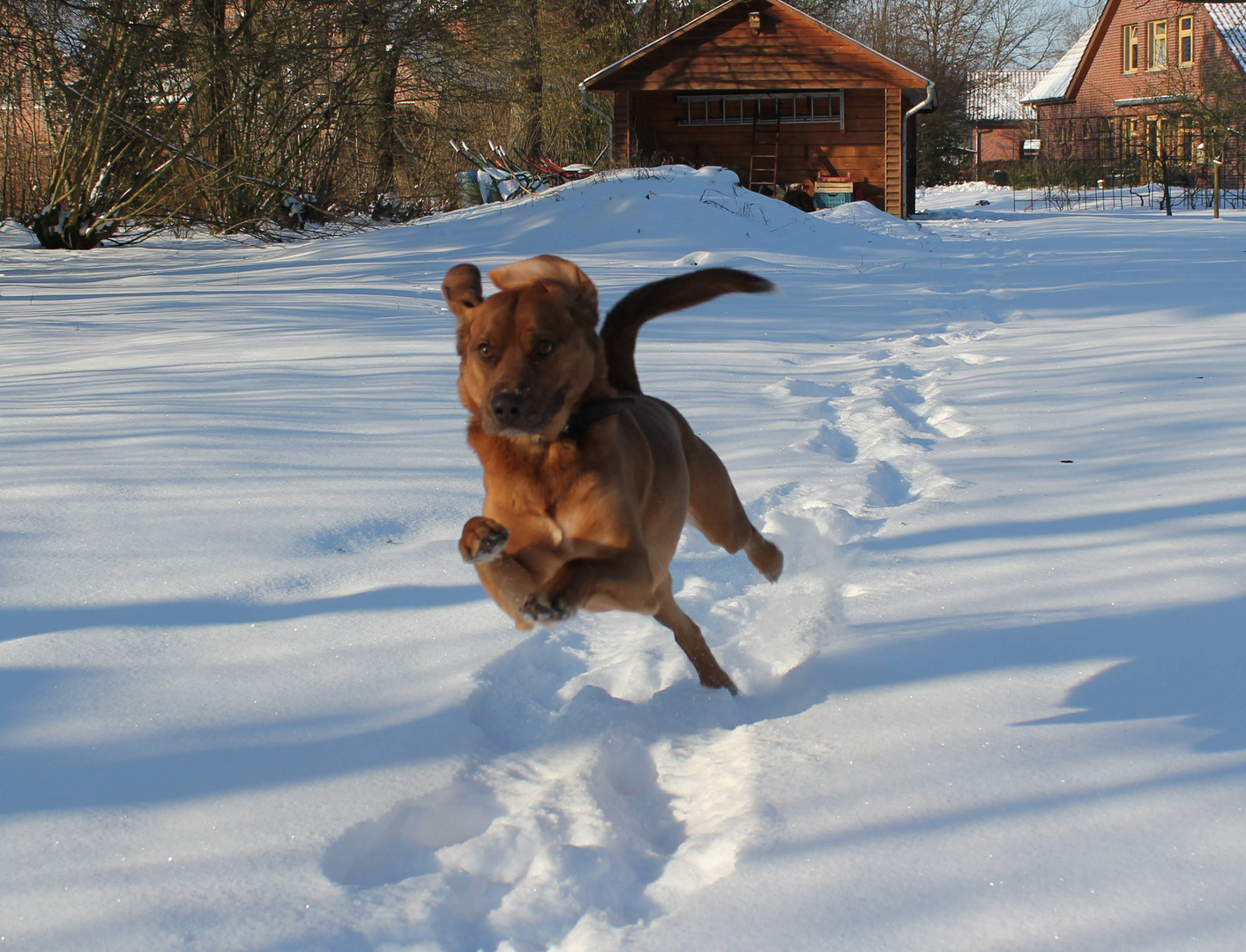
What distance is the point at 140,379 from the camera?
22.6ft

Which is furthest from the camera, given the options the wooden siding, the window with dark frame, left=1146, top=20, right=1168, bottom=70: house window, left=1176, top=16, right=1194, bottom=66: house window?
left=1146, top=20, right=1168, bottom=70: house window

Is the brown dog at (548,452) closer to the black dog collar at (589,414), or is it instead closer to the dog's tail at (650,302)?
the black dog collar at (589,414)

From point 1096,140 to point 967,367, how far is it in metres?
33.0

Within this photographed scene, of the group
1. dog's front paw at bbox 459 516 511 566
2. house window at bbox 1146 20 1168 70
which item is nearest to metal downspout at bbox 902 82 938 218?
house window at bbox 1146 20 1168 70

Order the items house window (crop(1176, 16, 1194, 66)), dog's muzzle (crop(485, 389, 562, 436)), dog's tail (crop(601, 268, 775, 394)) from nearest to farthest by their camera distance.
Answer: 1. dog's muzzle (crop(485, 389, 562, 436))
2. dog's tail (crop(601, 268, 775, 394))
3. house window (crop(1176, 16, 1194, 66))

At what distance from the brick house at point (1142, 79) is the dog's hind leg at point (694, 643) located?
31342 mm

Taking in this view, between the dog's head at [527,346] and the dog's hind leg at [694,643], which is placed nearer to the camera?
the dog's head at [527,346]

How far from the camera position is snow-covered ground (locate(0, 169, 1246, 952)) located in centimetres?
214

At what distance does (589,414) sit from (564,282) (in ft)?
1.27

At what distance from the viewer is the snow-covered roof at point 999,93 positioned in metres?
57.7

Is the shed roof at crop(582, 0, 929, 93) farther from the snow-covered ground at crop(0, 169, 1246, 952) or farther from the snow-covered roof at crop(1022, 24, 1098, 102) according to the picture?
the snow-covered roof at crop(1022, 24, 1098, 102)

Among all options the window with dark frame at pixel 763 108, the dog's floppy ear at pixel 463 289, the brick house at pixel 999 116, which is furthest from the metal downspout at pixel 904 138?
the brick house at pixel 999 116

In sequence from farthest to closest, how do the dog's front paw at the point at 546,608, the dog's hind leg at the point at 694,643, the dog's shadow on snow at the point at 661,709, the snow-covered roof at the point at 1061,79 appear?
1. the snow-covered roof at the point at 1061,79
2. the dog's hind leg at the point at 694,643
3. the dog's front paw at the point at 546,608
4. the dog's shadow on snow at the point at 661,709

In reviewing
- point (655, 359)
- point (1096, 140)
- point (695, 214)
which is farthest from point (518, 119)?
point (655, 359)
